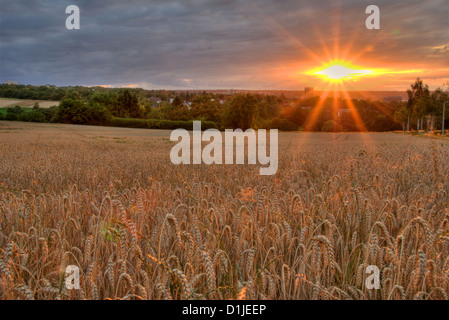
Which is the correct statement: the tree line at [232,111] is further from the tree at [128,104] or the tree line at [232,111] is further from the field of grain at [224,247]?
the field of grain at [224,247]

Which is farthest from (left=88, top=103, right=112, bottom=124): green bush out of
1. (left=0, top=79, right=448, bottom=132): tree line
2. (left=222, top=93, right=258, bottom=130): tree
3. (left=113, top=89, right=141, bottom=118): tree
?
(left=113, top=89, right=141, bottom=118): tree

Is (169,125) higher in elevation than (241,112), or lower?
lower

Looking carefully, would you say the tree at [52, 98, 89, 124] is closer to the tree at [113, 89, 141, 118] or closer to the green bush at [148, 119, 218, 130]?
the green bush at [148, 119, 218, 130]

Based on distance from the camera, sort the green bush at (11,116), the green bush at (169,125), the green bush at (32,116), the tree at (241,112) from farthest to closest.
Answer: the tree at (241,112), the green bush at (169,125), the green bush at (32,116), the green bush at (11,116)

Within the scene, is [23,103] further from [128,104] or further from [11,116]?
[128,104]

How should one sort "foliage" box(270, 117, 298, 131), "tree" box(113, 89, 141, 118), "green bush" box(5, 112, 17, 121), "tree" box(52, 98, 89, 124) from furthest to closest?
"foliage" box(270, 117, 298, 131) < "tree" box(113, 89, 141, 118) < "tree" box(52, 98, 89, 124) < "green bush" box(5, 112, 17, 121)

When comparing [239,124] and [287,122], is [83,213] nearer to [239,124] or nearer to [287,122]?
[239,124]

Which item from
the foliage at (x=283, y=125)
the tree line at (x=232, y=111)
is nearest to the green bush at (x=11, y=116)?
the tree line at (x=232, y=111)

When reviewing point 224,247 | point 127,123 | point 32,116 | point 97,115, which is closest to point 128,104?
point 127,123

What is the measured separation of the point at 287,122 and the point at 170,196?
92.2m

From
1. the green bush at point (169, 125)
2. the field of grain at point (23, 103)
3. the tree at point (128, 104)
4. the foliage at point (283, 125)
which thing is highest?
the tree at point (128, 104)
